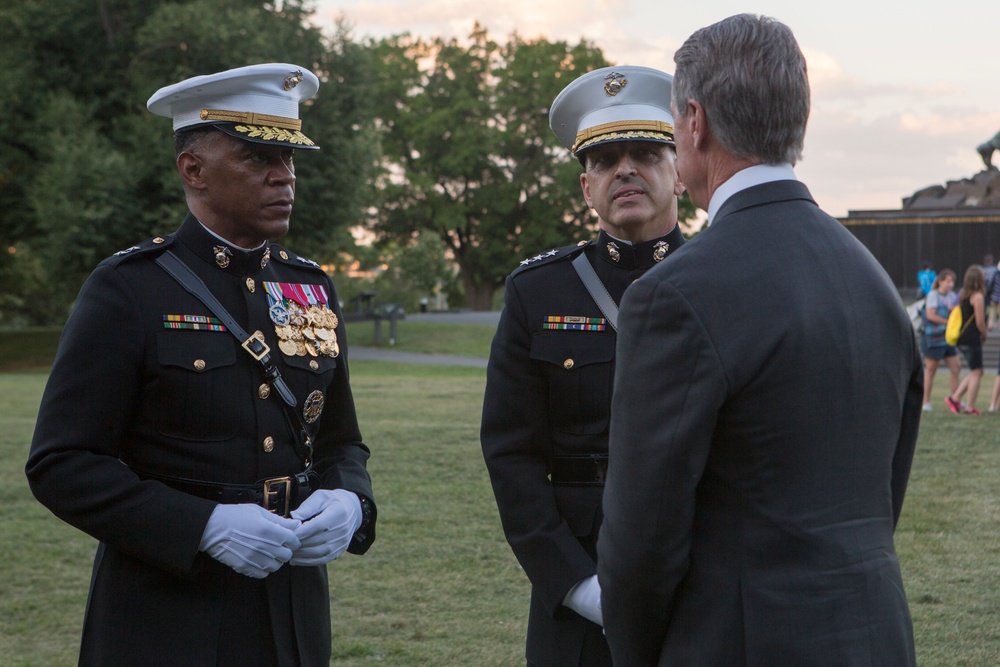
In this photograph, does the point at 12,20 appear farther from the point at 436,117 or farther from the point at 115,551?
the point at 115,551

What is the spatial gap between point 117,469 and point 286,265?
93cm

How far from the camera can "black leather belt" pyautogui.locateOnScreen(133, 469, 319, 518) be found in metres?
2.88

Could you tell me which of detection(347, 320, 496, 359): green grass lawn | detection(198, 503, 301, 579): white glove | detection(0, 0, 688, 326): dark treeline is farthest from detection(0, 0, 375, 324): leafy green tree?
detection(198, 503, 301, 579): white glove

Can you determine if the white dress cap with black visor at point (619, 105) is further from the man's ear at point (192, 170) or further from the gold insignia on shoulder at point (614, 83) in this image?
the man's ear at point (192, 170)

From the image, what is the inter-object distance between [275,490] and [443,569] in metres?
4.46

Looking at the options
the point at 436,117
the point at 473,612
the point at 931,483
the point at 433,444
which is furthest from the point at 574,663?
the point at 436,117

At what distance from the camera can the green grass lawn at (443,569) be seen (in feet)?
19.2

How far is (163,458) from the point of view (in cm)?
288

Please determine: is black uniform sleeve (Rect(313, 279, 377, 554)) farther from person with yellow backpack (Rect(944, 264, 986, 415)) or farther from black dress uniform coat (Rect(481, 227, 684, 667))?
person with yellow backpack (Rect(944, 264, 986, 415))

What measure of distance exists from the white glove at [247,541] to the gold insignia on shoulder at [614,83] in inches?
62.9

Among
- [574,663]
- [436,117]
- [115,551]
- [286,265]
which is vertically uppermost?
[436,117]

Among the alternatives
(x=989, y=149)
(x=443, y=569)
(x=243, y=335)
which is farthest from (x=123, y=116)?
(x=243, y=335)

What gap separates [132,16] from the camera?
30.2 metres

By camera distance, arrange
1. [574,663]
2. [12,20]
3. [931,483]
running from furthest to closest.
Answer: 1. [12,20]
2. [931,483]
3. [574,663]
